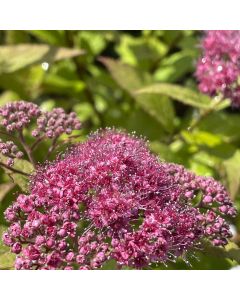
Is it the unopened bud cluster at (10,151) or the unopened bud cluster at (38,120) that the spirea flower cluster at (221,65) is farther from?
the unopened bud cluster at (10,151)

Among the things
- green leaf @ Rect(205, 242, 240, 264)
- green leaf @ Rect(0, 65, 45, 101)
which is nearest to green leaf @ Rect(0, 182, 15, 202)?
green leaf @ Rect(205, 242, 240, 264)

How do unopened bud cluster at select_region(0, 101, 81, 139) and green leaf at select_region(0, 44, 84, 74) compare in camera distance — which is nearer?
unopened bud cluster at select_region(0, 101, 81, 139)

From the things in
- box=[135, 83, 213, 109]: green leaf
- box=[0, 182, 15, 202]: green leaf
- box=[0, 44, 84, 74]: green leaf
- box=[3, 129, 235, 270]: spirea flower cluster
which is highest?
box=[0, 44, 84, 74]: green leaf

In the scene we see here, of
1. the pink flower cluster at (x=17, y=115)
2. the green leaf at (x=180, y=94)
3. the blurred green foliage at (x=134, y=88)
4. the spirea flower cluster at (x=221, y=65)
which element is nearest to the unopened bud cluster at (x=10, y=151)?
the pink flower cluster at (x=17, y=115)

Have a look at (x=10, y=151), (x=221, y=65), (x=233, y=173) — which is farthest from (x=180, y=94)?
(x=10, y=151)

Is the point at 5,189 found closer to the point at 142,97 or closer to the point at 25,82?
the point at 142,97

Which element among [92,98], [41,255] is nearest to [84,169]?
[41,255]

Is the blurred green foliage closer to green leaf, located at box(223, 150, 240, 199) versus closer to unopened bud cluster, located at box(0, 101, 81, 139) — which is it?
green leaf, located at box(223, 150, 240, 199)

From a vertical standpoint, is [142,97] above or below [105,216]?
above
